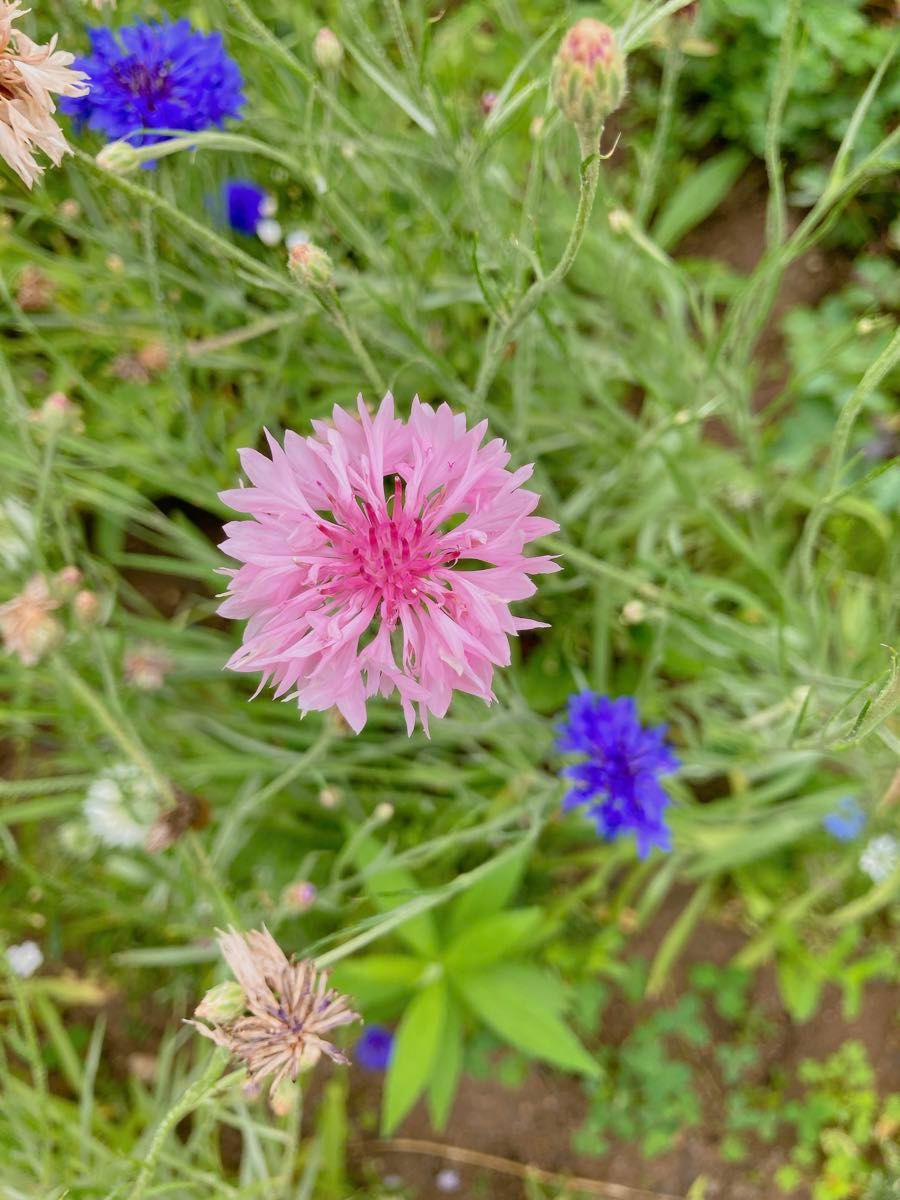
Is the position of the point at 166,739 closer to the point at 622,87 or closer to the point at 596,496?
the point at 596,496

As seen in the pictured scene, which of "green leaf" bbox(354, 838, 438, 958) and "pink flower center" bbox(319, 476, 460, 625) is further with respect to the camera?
"green leaf" bbox(354, 838, 438, 958)

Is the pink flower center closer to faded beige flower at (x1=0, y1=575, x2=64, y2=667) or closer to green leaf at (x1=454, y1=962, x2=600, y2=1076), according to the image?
faded beige flower at (x1=0, y1=575, x2=64, y2=667)

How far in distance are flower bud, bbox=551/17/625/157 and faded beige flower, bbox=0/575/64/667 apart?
58 centimetres

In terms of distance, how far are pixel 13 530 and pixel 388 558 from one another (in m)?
0.55

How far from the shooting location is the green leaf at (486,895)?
1.06 metres

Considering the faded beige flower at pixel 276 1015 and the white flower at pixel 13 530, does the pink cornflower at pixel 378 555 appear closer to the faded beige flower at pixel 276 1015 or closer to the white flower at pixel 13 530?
the faded beige flower at pixel 276 1015

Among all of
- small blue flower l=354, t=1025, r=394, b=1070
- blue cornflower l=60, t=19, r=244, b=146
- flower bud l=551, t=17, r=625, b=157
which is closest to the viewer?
flower bud l=551, t=17, r=625, b=157

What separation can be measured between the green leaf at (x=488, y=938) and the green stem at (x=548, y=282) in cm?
60

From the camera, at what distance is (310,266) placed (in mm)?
574

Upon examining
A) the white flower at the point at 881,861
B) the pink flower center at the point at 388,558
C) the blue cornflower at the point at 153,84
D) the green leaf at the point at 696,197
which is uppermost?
the green leaf at the point at 696,197

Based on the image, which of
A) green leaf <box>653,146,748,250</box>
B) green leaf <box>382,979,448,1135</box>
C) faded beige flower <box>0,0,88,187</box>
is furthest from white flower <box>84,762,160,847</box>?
green leaf <box>653,146,748,250</box>

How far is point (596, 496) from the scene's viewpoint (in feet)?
3.58

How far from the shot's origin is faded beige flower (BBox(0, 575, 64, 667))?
31.1 inches

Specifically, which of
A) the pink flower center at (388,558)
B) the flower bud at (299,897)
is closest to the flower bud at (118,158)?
the pink flower center at (388,558)
